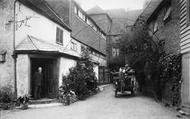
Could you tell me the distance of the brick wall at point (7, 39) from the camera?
504 inches

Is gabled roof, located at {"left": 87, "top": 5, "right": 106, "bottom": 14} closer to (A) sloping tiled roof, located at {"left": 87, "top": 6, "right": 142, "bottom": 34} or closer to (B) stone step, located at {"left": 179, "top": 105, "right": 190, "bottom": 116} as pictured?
(A) sloping tiled roof, located at {"left": 87, "top": 6, "right": 142, "bottom": 34}

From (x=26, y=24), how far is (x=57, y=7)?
844 centimetres

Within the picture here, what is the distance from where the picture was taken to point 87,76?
1600 cm

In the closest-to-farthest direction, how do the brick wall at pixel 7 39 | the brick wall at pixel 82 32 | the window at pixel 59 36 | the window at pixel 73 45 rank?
the brick wall at pixel 7 39 → the window at pixel 59 36 → the window at pixel 73 45 → the brick wall at pixel 82 32

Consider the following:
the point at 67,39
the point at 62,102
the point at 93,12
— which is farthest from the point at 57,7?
the point at 93,12

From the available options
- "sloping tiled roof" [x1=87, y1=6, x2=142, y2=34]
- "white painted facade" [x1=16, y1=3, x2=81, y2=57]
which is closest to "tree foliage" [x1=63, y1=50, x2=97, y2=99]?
"white painted facade" [x1=16, y1=3, x2=81, y2=57]

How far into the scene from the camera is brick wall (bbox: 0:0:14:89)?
504 inches

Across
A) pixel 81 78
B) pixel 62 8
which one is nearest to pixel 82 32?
pixel 62 8

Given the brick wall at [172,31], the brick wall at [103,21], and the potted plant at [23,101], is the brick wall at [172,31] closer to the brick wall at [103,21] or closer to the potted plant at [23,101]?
the potted plant at [23,101]

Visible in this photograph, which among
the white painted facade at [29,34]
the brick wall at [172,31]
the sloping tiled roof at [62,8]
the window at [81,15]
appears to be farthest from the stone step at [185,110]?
the window at [81,15]

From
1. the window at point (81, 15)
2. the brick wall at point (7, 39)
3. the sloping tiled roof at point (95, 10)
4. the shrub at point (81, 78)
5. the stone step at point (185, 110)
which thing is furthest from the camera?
the sloping tiled roof at point (95, 10)

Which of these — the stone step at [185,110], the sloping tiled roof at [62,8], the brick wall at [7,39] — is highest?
the sloping tiled roof at [62,8]

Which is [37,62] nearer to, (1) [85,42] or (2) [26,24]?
(2) [26,24]

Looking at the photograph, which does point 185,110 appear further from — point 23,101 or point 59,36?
point 59,36
